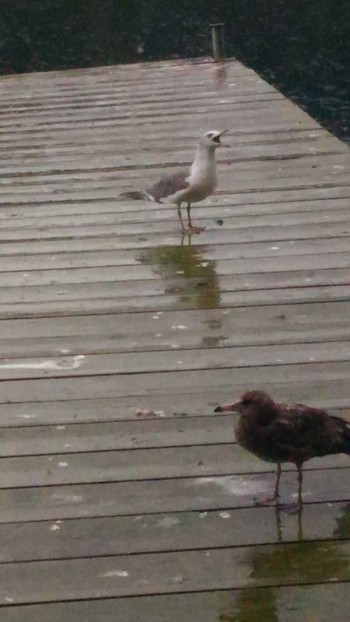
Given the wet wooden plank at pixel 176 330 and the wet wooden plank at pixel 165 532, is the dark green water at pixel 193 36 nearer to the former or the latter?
the wet wooden plank at pixel 176 330

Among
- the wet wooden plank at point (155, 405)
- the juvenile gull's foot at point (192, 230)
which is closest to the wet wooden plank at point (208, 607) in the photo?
the wet wooden plank at point (155, 405)

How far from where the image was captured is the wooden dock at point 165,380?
227cm

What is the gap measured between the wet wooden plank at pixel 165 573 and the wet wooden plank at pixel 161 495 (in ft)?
0.60

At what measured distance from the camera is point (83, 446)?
285cm

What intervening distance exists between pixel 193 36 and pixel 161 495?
1562 centimetres

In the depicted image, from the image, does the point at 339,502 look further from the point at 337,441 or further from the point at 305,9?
the point at 305,9

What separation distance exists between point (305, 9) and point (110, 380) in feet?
55.4

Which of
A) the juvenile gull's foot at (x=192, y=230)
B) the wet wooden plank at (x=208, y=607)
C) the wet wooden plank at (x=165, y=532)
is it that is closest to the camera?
the wet wooden plank at (x=208, y=607)

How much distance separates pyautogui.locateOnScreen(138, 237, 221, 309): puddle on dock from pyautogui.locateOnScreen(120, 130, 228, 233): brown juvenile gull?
32 cm

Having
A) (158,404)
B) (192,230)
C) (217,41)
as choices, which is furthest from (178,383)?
(217,41)

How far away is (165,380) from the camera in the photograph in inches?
128

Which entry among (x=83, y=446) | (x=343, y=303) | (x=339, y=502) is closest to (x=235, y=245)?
(x=343, y=303)

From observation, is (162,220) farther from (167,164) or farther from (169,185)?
(167,164)

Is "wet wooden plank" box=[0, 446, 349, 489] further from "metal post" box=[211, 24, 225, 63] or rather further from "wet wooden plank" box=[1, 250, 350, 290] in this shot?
"metal post" box=[211, 24, 225, 63]
